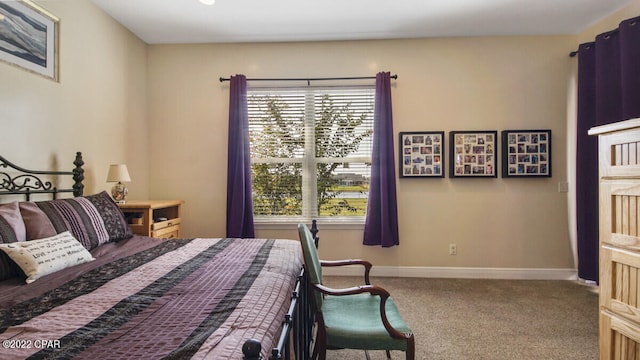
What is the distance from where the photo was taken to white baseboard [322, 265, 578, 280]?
3447mm

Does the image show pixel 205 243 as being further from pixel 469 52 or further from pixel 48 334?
pixel 469 52

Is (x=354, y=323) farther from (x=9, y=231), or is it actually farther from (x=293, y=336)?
(x=9, y=231)

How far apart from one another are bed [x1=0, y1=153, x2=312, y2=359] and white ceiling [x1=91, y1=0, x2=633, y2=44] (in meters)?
1.86

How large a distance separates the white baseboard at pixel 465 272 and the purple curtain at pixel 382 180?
0.37 meters

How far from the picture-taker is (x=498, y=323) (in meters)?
2.44

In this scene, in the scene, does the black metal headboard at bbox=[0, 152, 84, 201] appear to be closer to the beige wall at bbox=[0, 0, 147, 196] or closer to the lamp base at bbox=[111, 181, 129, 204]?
the beige wall at bbox=[0, 0, 147, 196]

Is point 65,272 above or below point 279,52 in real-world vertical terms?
below

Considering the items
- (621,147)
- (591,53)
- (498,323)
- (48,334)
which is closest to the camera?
(48,334)

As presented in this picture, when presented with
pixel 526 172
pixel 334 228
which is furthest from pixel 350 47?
pixel 526 172

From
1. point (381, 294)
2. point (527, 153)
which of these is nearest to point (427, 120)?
point (527, 153)

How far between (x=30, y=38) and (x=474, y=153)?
4169 millimetres

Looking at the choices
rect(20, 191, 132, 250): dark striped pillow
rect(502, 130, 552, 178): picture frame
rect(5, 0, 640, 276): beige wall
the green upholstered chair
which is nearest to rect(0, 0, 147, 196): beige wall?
rect(5, 0, 640, 276): beige wall

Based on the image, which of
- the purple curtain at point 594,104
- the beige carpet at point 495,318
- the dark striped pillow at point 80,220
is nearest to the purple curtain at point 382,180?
the beige carpet at point 495,318

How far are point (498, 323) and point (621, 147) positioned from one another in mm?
1639
